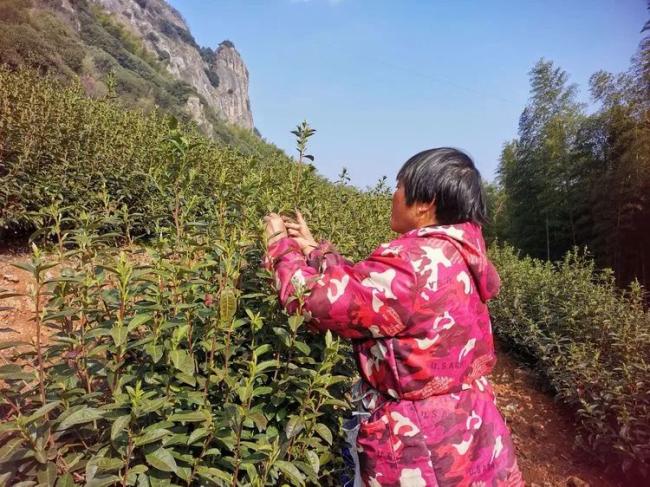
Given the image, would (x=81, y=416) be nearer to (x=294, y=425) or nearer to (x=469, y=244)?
(x=294, y=425)

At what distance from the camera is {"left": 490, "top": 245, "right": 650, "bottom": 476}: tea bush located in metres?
3.94

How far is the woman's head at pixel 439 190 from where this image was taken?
5.01 feet

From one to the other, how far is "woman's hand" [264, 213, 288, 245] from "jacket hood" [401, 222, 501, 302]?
409 millimetres

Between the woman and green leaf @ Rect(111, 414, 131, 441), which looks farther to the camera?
the woman

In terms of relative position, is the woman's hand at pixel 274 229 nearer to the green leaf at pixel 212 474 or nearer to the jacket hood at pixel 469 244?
the jacket hood at pixel 469 244

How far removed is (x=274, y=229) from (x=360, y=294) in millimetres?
420

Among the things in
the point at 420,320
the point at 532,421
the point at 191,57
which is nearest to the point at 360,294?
the point at 420,320

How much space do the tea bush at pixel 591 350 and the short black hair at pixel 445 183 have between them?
3.37m

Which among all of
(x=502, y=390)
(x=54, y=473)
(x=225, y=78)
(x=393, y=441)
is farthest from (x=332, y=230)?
(x=225, y=78)

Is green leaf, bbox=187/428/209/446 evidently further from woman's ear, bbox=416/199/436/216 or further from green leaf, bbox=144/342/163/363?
woman's ear, bbox=416/199/436/216

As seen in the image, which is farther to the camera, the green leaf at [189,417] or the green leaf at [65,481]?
the green leaf at [189,417]

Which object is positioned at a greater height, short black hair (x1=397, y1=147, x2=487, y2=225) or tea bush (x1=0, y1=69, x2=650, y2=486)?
short black hair (x1=397, y1=147, x2=487, y2=225)

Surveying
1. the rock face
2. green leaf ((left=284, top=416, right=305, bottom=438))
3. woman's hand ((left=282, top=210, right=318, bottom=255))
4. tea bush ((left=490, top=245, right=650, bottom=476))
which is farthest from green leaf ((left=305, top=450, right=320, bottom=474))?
the rock face

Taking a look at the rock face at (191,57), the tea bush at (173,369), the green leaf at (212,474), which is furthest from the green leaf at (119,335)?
the rock face at (191,57)
